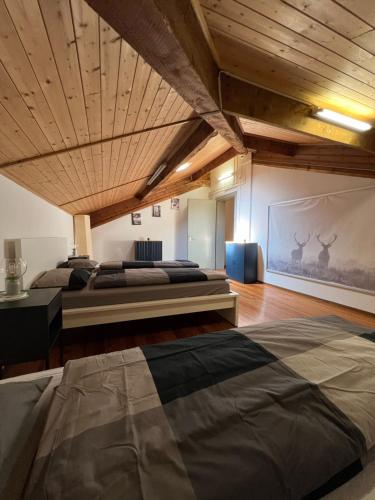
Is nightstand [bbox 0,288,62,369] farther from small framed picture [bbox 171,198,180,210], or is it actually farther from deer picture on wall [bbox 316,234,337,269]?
small framed picture [bbox 171,198,180,210]

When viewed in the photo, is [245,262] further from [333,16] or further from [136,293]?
[333,16]

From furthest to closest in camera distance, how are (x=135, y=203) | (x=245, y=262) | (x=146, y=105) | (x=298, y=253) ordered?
(x=135, y=203), (x=245, y=262), (x=298, y=253), (x=146, y=105)

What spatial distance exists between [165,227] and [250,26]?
5703mm

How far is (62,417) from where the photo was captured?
0.70 metres

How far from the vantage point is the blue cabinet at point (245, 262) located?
16.6 feet

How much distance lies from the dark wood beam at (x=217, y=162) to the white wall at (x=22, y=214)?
393 centimetres

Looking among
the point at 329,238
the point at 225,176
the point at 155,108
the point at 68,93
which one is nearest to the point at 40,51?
the point at 68,93

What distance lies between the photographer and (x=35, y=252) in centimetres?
249

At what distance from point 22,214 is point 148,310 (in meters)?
1.58

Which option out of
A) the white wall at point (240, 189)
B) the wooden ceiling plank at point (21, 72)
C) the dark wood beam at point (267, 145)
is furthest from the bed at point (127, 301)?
the white wall at point (240, 189)

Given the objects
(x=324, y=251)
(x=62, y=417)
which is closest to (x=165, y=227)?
(x=324, y=251)

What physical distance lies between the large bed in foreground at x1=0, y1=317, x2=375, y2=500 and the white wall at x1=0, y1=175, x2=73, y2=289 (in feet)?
4.86

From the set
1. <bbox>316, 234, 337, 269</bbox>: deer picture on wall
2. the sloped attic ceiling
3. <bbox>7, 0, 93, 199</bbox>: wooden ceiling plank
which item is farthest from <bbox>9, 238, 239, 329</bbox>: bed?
<bbox>316, 234, 337, 269</bbox>: deer picture on wall

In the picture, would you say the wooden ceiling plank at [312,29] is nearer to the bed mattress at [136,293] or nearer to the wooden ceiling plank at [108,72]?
the wooden ceiling plank at [108,72]
